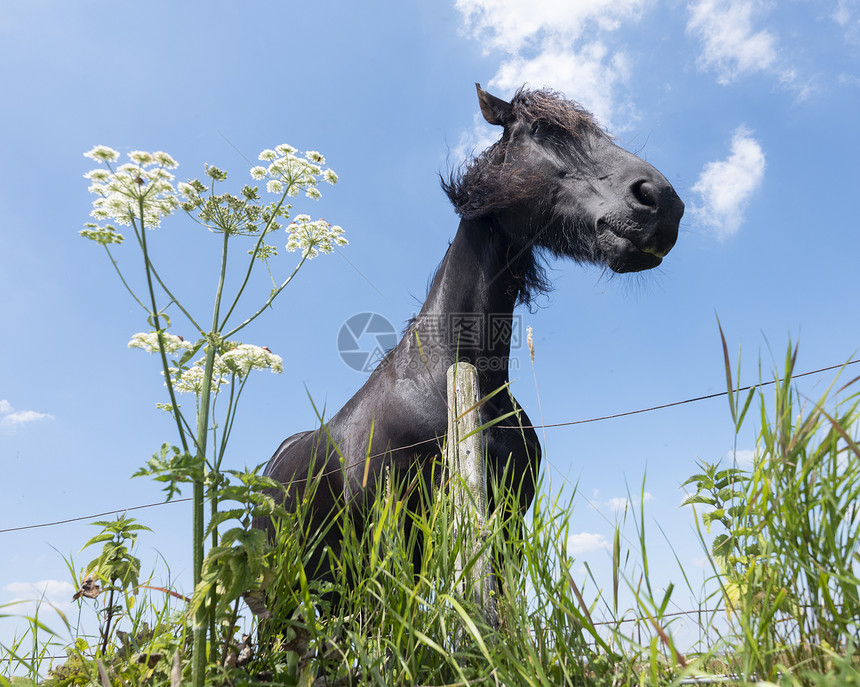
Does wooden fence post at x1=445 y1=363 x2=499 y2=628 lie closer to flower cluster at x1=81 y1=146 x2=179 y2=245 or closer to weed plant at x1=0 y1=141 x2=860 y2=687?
weed plant at x1=0 y1=141 x2=860 y2=687

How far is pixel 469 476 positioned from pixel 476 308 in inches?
46.2

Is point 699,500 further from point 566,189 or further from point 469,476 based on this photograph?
point 566,189

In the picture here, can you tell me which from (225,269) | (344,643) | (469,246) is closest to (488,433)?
(469,246)

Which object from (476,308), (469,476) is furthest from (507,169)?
(469,476)

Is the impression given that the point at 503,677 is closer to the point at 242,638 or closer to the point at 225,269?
the point at 242,638

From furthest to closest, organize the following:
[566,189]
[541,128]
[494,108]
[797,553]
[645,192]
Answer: [494,108]
[541,128]
[566,189]
[645,192]
[797,553]

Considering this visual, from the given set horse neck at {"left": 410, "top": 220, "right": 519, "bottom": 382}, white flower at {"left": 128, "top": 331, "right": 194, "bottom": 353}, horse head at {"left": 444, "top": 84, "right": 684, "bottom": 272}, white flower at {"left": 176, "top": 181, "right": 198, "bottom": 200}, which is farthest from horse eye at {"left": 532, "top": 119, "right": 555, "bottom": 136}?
white flower at {"left": 128, "top": 331, "right": 194, "bottom": 353}

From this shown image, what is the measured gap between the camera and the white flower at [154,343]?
1.88 meters

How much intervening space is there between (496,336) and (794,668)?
2.17 meters

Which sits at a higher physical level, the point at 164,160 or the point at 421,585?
the point at 164,160

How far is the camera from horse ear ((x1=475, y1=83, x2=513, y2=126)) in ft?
12.2

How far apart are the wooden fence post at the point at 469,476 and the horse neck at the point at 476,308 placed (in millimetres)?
552

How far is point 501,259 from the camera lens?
3389 mm

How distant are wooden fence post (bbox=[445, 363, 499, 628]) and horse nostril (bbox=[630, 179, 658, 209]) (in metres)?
1.32
